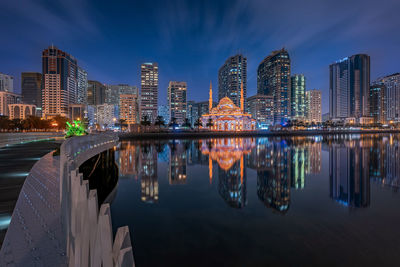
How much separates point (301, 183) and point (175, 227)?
39.4 ft

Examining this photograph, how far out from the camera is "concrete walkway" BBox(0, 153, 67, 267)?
3.74 m

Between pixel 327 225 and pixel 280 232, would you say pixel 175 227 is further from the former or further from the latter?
pixel 327 225

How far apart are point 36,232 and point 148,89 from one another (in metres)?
202

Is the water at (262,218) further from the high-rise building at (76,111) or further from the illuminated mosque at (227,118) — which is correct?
the high-rise building at (76,111)

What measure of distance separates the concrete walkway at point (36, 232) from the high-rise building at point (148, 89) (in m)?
191

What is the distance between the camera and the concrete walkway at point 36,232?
3.74m

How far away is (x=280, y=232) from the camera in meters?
8.67

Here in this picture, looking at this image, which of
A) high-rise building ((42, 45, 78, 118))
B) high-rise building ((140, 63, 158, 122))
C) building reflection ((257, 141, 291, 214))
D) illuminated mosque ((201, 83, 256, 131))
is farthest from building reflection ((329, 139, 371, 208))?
high-rise building ((42, 45, 78, 118))

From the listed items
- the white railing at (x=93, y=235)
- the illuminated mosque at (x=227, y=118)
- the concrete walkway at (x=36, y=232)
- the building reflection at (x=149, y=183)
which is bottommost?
the building reflection at (x=149, y=183)

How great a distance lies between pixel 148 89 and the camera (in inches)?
7717

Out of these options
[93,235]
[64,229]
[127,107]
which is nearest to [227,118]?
[127,107]

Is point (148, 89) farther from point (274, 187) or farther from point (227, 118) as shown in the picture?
point (274, 187)

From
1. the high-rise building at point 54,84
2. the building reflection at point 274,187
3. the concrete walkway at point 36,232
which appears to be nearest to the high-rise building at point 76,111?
the high-rise building at point 54,84

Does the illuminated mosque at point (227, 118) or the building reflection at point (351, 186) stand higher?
the illuminated mosque at point (227, 118)
